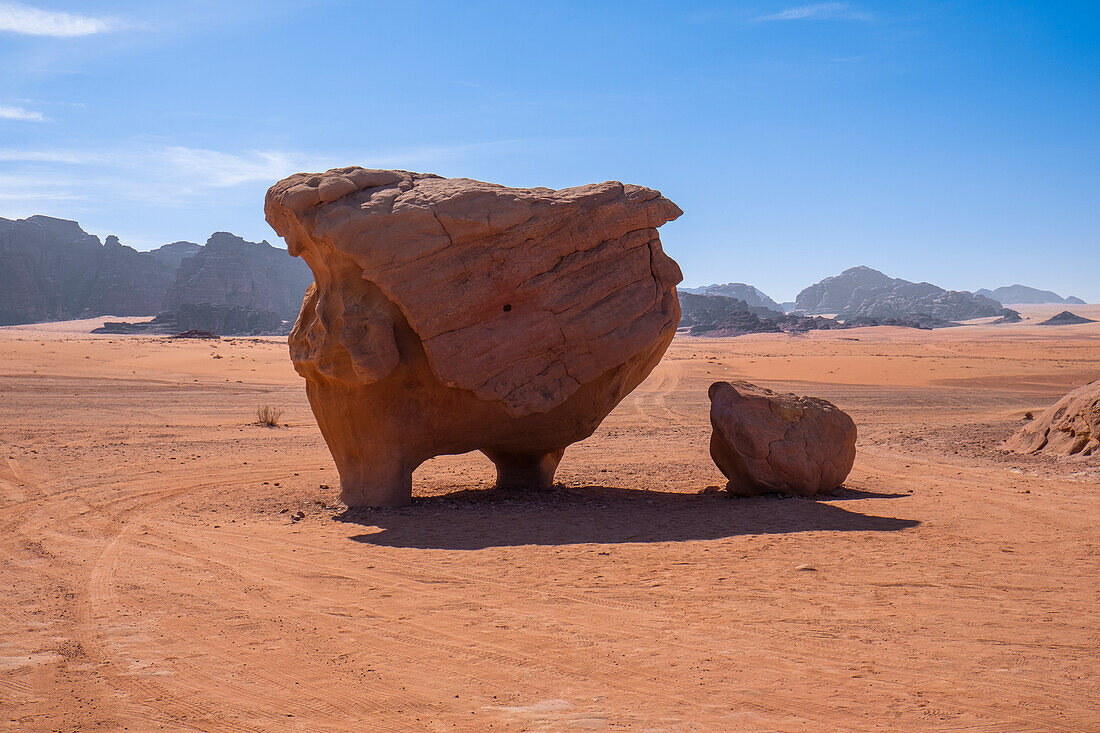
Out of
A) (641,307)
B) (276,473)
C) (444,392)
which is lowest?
(276,473)

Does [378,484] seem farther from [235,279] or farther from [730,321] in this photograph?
[235,279]

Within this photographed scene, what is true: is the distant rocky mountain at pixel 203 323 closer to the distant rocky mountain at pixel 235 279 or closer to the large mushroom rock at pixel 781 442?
the distant rocky mountain at pixel 235 279

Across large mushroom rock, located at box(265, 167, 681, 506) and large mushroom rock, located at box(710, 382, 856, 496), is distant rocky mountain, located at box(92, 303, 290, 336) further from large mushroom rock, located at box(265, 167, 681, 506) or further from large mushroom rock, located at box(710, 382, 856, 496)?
large mushroom rock, located at box(710, 382, 856, 496)

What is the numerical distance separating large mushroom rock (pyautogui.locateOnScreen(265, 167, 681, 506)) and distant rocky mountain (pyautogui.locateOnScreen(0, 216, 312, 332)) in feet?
316

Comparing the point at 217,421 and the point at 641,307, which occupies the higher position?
the point at 641,307

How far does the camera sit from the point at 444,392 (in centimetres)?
1057

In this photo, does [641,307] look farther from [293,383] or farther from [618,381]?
[293,383]

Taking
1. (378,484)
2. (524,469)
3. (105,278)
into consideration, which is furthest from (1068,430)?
(105,278)

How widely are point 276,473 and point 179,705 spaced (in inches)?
369

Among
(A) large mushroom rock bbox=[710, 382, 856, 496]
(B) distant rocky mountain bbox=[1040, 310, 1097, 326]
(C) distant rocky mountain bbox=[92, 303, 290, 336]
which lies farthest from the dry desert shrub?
(B) distant rocky mountain bbox=[1040, 310, 1097, 326]

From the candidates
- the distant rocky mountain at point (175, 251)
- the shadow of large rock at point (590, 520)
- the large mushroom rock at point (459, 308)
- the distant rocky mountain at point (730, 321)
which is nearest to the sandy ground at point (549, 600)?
the shadow of large rock at point (590, 520)

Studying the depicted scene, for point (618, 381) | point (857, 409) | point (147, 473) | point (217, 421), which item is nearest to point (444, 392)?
point (618, 381)

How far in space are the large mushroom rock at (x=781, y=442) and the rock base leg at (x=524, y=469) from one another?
2.63 meters

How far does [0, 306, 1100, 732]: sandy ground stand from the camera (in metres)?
4.72
